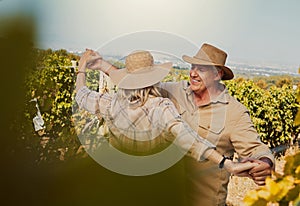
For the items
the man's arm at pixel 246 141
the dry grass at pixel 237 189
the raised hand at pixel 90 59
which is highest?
the raised hand at pixel 90 59

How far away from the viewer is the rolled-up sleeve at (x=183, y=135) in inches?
39.1

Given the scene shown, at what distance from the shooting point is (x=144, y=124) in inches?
42.8

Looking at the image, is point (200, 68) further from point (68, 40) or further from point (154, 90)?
point (68, 40)

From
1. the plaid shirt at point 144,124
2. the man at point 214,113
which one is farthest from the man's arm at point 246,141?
the plaid shirt at point 144,124

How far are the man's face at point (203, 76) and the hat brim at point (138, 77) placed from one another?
28cm

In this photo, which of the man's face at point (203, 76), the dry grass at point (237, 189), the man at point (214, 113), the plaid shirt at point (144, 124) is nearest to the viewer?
the plaid shirt at point (144, 124)

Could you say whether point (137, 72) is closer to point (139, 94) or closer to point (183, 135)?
point (139, 94)

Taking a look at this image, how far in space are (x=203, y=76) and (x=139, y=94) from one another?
0.41 metres

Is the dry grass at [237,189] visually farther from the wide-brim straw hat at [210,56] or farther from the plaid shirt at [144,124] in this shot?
the plaid shirt at [144,124]

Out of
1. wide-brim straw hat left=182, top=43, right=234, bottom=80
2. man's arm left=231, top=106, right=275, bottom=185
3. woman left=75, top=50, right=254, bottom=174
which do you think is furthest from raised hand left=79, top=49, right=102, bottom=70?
man's arm left=231, top=106, right=275, bottom=185

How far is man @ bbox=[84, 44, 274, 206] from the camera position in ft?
4.38

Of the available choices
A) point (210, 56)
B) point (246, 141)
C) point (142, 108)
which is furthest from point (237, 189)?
point (142, 108)

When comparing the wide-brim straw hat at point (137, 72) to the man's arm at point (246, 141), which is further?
the man's arm at point (246, 141)

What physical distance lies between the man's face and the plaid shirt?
0.36 metres
